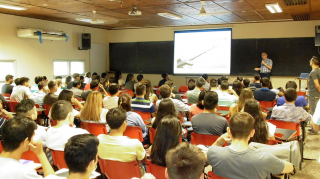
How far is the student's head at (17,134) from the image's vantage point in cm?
212

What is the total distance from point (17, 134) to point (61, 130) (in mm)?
762

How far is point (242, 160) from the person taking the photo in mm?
2066

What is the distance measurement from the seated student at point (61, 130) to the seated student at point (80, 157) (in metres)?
1.03

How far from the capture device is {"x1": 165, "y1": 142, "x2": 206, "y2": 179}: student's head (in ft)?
4.99

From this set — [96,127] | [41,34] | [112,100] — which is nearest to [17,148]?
[96,127]

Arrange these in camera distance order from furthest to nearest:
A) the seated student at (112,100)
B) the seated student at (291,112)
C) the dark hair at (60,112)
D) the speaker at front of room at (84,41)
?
1. the speaker at front of room at (84,41)
2. the seated student at (112,100)
3. the seated student at (291,112)
4. the dark hair at (60,112)

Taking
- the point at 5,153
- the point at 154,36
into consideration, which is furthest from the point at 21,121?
the point at 154,36

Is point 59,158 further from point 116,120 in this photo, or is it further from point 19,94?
point 19,94

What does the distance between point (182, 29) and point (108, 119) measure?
9.66 m

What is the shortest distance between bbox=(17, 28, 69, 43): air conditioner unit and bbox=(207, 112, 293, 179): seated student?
8.77m

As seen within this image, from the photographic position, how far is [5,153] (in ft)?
6.91

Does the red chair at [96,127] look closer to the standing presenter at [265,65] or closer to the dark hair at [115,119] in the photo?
the dark hair at [115,119]

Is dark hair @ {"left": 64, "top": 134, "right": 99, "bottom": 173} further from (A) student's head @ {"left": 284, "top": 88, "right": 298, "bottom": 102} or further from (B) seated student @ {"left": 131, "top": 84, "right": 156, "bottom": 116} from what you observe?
(A) student's head @ {"left": 284, "top": 88, "right": 298, "bottom": 102}

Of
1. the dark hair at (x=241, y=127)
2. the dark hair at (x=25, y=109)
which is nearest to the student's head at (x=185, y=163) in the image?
the dark hair at (x=241, y=127)
